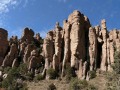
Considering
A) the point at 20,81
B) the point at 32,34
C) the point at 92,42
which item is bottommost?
the point at 20,81

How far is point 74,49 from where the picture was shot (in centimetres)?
7962

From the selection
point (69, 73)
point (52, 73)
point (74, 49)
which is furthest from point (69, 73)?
point (74, 49)

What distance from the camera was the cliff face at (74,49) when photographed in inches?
3014

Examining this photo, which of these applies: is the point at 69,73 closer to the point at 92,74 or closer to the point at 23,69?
the point at 92,74

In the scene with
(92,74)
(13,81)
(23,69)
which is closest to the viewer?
(92,74)

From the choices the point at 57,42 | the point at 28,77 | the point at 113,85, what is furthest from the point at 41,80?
the point at 113,85

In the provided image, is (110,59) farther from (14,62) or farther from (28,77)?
(14,62)

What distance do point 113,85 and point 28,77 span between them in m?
38.9

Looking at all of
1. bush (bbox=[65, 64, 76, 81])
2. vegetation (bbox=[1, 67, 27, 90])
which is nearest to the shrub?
vegetation (bbox=[1, 67, 27, 90])

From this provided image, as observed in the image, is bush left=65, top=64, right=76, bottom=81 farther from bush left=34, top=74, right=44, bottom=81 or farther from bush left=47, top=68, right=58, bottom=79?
bush left=34, top=74, right=44, bottom=81

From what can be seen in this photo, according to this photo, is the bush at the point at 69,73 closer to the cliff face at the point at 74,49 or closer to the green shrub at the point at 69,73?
the green shrub at the point at 69,73

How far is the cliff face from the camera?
7656 centimetres

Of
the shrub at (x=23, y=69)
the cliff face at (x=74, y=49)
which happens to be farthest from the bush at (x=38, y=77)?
the shrub at (x=23, y=69)

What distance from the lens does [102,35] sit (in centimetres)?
8156
